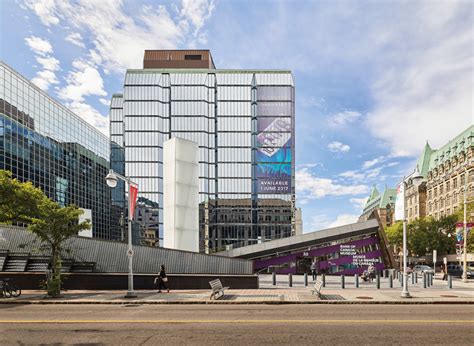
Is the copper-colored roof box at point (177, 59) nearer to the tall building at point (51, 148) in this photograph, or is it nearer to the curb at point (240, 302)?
the tall building at point (51, 148)

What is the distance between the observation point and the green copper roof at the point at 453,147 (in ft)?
271

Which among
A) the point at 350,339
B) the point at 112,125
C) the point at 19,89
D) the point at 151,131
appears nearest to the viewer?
the point at 350,339

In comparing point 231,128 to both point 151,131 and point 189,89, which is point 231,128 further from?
point 151,131

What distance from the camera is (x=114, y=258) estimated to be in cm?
2284

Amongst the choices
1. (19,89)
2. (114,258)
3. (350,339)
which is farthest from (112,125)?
(350,339)

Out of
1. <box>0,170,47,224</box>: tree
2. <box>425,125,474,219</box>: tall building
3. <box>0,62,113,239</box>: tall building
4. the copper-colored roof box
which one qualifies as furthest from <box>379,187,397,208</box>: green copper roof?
<box>0,170,47,224</box>: tree

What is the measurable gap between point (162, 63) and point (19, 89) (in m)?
42.5

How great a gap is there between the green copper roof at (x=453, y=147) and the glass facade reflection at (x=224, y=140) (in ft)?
146

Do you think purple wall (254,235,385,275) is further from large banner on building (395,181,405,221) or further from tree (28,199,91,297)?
tree (28,199,91,297)

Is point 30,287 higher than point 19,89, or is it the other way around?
point 19,89

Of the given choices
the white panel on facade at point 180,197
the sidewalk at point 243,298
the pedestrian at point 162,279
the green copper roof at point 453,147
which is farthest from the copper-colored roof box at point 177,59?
the sidewalk at point 243,298

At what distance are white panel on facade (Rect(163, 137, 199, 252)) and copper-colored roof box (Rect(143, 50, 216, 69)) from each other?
6746 cm

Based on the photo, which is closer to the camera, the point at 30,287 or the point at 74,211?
the point at 74,211

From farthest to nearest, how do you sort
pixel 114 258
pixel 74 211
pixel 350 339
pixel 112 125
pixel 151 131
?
pixel 112 125 < pixel 151 131 < pixel 114 258 < pixel 74 211 < pixel 350 339
